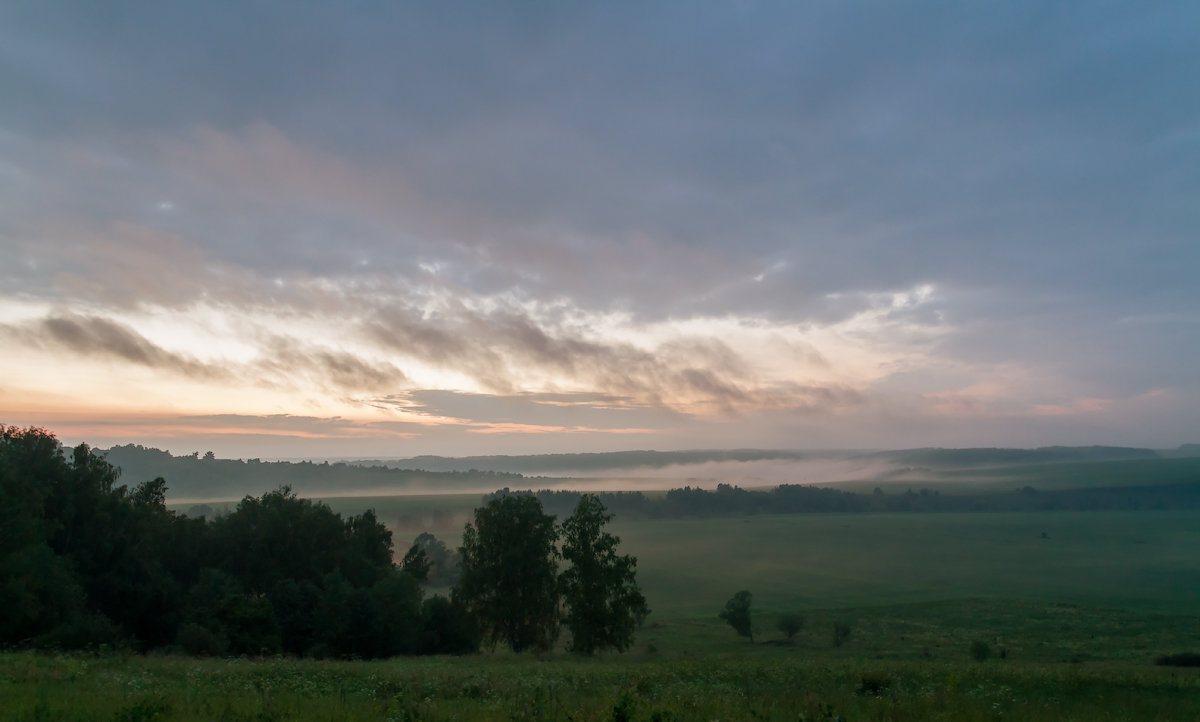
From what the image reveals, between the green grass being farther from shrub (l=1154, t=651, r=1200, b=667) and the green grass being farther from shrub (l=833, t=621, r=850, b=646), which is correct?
shrub (l=1154, t=651, r=1200, b=667)

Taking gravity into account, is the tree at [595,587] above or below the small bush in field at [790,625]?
above

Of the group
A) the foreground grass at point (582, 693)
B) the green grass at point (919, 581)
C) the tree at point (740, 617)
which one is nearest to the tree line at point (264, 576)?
the foreground grass at point (582, 693)

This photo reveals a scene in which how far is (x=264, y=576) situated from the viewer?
5028cm

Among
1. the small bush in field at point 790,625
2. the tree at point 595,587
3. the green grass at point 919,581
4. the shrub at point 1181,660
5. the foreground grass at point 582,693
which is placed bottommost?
the green grass at point 919,581

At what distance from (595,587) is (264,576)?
26.3 meters

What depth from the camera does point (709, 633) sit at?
86.2 meters

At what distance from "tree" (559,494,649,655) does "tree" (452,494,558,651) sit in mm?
1929

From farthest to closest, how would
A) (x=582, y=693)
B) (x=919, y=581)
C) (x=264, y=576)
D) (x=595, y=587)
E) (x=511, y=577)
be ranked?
(x=919, y=581) < (x=511, y=577) < (x=595, y=587) < (x=264, y=576) < (x=582, y=693)

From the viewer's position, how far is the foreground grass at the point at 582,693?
34.5ft

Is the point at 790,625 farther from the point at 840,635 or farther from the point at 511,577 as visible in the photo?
the point at 511,577

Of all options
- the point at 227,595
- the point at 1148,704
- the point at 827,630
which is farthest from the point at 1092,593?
the point at 227,595

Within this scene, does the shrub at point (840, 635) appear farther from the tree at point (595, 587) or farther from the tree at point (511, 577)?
the tree at point (511, 577)

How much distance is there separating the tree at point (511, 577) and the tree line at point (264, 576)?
11 centimetres

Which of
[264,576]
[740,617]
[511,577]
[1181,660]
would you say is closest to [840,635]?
[740,617]
